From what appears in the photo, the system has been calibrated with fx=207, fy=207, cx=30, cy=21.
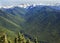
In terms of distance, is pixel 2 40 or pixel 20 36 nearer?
pixel 2 40

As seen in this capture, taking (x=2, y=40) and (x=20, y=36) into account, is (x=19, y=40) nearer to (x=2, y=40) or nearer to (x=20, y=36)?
(x=20, y=36)

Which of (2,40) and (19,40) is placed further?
(19,40)

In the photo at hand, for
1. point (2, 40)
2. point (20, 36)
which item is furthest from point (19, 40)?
point (2, 40)
